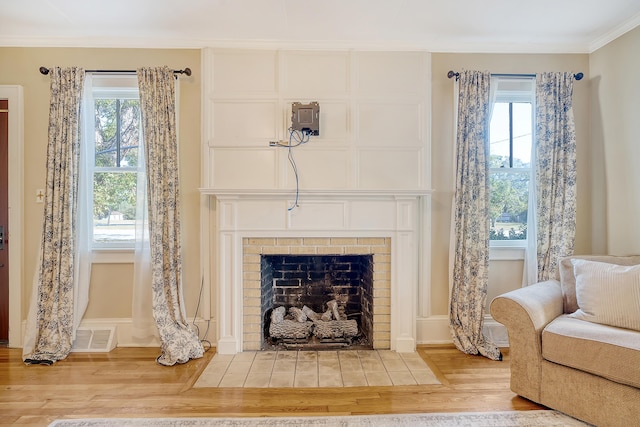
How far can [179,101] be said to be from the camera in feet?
A: 10.4

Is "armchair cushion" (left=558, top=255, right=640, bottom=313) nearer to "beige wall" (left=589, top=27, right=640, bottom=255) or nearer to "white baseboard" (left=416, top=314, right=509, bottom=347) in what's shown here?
"beige wall" (left=589, top=27, right=640, bottom=255)

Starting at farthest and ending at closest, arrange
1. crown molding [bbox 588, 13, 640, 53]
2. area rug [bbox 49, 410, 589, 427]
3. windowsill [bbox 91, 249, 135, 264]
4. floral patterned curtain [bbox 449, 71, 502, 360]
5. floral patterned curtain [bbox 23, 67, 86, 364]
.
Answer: windowsill [bbox 91, 249, 135, 264]
floral patterned curtain [bbox 449, 71, 502, 360]
floral patterned curtain [bbox 23, 67, 86, 364]
crown molding [bbox 588, 13, 640, 53]
area rug [bbox 49, 410, 589, 427]

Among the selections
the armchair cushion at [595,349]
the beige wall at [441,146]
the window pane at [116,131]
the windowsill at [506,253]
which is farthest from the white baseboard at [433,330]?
the window pane at [116,131]

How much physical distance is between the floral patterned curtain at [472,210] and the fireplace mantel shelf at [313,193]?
0.38 meters

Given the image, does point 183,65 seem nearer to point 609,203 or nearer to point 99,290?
point 99,290

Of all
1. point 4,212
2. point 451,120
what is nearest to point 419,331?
point 451,120

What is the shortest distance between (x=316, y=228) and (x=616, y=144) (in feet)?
8.13

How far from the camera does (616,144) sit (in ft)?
10.0

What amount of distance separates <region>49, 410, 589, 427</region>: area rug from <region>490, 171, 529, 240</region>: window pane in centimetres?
162

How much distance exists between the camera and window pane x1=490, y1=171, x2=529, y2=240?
3414 mm

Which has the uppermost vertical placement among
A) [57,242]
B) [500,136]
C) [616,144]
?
[500,136]

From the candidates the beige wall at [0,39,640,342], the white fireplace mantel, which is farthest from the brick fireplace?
the beige wall at [0,39,640,342]

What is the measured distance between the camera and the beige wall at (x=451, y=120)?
327cm

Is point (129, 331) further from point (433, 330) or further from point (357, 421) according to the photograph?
point (433, 330)
